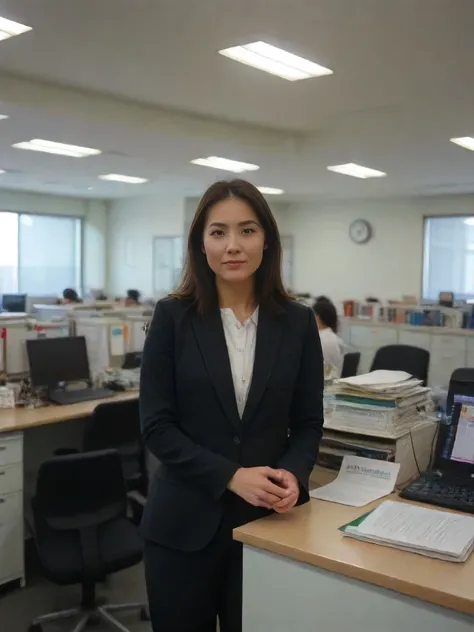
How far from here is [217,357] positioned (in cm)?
152

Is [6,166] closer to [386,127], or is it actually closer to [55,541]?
[386,127]

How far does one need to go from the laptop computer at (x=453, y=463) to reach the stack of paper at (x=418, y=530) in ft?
Answer: 0.38

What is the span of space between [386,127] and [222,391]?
4.77 meters

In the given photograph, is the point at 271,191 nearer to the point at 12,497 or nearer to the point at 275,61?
the point at 275,61

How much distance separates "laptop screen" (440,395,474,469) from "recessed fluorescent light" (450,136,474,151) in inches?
185

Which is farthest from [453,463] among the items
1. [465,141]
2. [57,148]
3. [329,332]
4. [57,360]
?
[57,148]

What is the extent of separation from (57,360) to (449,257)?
24.0 feet

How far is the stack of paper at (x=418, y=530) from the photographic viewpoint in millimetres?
1427

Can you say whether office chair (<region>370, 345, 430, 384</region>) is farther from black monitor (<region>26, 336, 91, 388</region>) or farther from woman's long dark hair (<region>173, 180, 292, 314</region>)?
woman's long dark hair (<region>173, 180, 292, 314</region>)

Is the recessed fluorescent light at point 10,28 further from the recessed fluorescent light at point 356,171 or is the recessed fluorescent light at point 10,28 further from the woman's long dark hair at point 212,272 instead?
the recessed fluorescent light at point 356,171

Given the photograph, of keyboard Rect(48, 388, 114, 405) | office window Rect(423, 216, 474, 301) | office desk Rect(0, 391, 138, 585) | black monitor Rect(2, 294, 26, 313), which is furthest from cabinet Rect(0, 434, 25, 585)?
office window Rect(423, 216, 474, 301)

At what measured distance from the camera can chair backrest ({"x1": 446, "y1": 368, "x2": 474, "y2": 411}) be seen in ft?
6.68

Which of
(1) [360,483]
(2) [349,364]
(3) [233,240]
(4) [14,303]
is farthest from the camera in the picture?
(4) [14,303]

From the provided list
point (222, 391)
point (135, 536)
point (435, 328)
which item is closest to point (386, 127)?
point (435, 328)
